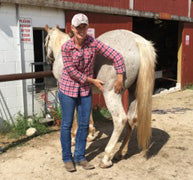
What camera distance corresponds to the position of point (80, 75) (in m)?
2.69

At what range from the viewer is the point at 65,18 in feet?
16.7

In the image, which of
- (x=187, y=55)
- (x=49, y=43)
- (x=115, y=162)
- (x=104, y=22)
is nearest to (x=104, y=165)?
(x=115, y=162)

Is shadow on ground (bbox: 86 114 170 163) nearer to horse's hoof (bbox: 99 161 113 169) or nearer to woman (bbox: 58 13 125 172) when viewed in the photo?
horse's hoof (bbox: 99 161 113 169)

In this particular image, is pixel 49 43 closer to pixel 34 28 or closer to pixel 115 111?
pixel 34 28

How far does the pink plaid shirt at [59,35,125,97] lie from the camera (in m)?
2.68

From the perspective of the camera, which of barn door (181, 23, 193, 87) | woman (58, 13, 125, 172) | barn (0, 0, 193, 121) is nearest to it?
woman (58, 13, 125, 172)

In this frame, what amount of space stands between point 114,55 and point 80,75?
0.45 meters

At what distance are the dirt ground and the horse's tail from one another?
438 mm

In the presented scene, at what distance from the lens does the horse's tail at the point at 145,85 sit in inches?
117

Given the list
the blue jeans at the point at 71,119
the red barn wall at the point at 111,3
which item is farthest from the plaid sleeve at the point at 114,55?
the red barn wall at the point at 111,3

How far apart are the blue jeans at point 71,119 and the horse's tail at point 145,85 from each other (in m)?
0.64

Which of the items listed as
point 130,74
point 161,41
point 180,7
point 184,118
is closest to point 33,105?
point 130,74

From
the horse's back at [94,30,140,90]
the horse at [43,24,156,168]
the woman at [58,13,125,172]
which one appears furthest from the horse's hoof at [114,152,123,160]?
the horse's back at [94,30,140,90]

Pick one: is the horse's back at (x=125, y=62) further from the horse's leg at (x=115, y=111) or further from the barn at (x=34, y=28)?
the barn at (x=34, y=28)
